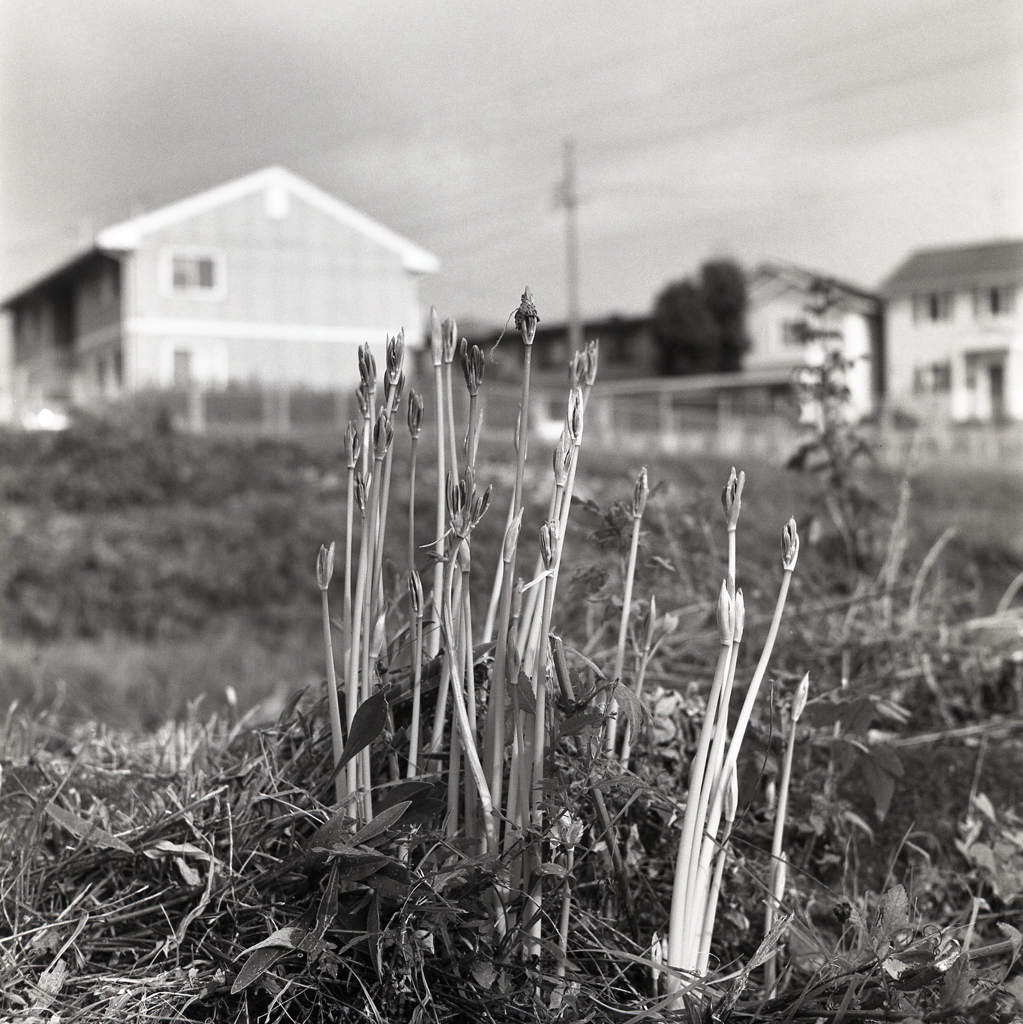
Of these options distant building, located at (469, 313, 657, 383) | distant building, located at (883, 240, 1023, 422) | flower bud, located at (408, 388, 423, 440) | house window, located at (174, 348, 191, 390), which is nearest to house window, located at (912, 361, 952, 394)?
flower bud, located at (408, 388, 423, 440)

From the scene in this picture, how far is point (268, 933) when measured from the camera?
4.14ft

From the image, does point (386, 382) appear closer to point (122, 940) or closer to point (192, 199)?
point (122, 940)

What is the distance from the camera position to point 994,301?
46031mm

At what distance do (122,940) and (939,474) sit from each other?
69.0 feet

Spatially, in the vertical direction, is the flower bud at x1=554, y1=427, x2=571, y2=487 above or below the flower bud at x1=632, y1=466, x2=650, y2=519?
above

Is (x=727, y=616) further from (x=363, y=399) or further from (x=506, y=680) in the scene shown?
(x=363, y=399)

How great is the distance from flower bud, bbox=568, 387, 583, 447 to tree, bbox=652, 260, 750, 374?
160 feet

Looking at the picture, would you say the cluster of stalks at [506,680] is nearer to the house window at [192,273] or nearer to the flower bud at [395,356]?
the flower bud at [395,356]

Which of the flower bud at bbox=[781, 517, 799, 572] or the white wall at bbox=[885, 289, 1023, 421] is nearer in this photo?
the flower bud at bbox=[781, 517, 799, 572]

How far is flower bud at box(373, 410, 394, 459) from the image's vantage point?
1194mm

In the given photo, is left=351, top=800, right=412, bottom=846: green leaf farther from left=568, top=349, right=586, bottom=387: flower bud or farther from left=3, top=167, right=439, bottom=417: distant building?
left=3, top=167, right=439, bottom=417: distant building

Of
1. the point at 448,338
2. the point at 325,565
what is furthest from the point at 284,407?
the point at 325,565

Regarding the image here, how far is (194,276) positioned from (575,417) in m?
32.6

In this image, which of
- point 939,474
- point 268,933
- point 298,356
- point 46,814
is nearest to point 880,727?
point 268,933
